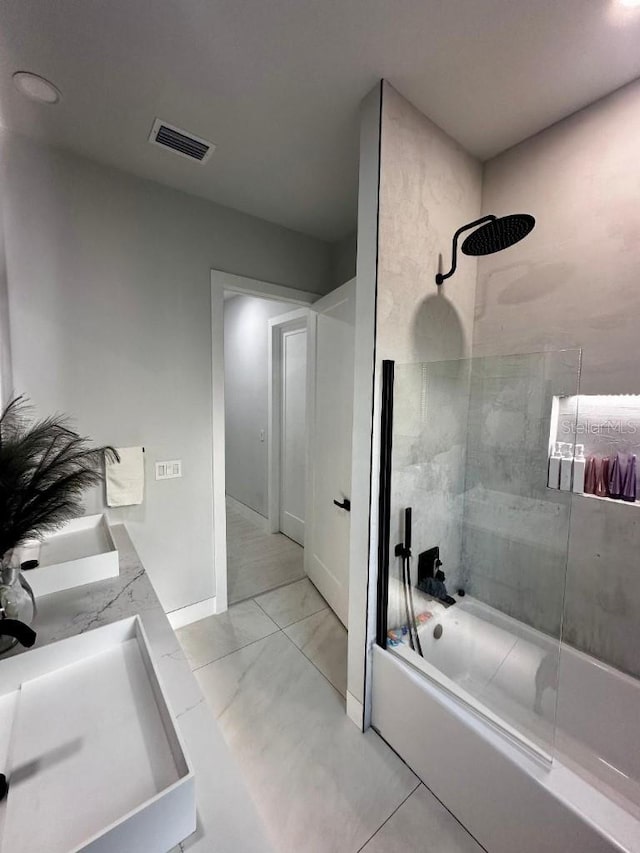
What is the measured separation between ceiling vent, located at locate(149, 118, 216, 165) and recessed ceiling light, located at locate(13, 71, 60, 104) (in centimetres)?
36

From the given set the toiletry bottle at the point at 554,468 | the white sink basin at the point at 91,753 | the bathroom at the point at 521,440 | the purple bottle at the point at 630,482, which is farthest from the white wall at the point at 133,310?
the purple bottle at the point at 630,482

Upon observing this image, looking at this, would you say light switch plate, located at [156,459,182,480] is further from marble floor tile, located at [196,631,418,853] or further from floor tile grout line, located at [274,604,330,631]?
floor tile grout line, located at [274,604,330,631]

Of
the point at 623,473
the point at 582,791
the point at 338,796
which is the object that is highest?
the point at 623,473

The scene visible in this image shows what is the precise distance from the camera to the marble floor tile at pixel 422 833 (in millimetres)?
1172

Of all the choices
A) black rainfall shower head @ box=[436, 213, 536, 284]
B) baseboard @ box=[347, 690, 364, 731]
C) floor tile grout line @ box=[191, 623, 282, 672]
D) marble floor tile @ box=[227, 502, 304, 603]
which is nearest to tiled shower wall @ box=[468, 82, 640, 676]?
black rainfall shower head @ box=[436, 213, 536, 284]

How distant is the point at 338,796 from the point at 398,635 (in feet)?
1.99

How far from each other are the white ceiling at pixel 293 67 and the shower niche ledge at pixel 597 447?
1278 mm

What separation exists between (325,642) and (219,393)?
172cm

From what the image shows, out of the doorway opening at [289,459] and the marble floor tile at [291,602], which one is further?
the marble floor tile at [291,602]

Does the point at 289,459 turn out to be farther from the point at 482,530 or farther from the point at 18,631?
the point at 18,631

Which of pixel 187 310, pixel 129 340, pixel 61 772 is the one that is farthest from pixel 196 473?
pixel 61 772

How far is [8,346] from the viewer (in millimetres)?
1655

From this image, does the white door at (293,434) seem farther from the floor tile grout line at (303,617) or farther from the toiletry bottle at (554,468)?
the toiletry bottle at (554,468)

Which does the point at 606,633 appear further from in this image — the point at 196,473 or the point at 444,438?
the point at 196,473
